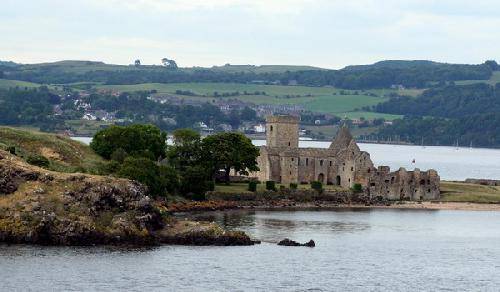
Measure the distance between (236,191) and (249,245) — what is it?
32.1m

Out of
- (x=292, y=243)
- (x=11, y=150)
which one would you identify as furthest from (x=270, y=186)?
(x=292, y=243)

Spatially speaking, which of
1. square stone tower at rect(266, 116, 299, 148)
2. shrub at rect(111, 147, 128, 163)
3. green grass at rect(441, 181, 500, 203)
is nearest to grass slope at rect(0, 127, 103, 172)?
shrub at rect(111, 147, 128, 163)

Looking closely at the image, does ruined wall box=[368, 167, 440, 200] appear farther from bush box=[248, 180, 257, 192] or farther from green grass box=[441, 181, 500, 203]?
bush box=[248, 180, 257, 192]

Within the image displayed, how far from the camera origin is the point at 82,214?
3108 inches

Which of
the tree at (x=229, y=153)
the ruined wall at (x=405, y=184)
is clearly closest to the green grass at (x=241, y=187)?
the tree at (x=229, y=153)

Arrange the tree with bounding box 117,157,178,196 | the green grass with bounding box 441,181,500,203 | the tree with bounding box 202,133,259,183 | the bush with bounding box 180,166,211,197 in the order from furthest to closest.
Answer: the green grass with bounding box 441,181,500,203 < the tree with bounding box 202,133,259,183 < the bush with bounding box 180,166,211,197 < the tree with bounding box 117,157,178,196

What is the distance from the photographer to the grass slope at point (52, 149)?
105875mm

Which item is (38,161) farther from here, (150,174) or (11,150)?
(150,174)

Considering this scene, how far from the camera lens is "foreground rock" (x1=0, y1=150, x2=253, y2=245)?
77750mm

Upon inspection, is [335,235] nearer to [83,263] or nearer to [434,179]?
[83,263]

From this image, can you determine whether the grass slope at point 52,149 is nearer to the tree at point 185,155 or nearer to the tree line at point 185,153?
the tree line at point 185,153

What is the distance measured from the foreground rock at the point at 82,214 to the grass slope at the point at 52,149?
813 inches

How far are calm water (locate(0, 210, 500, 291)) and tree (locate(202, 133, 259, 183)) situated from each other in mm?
23011

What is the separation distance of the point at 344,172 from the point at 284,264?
162 ft
